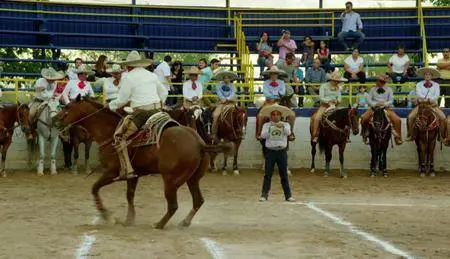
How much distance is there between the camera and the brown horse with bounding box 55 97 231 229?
13.5 m

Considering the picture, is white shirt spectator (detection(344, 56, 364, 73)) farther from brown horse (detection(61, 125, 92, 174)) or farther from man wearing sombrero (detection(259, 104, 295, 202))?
man wearing sombrero (detection(259, 104, 295, 202))

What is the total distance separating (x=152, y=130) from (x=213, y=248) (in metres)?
2.71

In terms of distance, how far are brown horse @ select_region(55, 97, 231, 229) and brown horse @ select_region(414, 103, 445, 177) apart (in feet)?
39.8

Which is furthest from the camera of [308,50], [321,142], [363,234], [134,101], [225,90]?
[308,50]

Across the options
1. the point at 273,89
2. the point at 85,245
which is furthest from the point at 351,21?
the point at 85,245

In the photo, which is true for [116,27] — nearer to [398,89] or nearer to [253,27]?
[253,27]

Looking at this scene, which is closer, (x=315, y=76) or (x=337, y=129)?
(x=337, y=129)

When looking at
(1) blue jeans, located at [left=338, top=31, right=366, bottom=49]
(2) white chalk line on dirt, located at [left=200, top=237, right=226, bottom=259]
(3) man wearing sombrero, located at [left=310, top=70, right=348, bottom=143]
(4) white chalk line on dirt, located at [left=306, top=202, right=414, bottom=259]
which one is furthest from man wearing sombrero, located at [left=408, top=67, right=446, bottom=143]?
(2) white chalk line on dirt, located at [left=200, top=237, right=226, bottom=259]

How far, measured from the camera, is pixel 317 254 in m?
11.2

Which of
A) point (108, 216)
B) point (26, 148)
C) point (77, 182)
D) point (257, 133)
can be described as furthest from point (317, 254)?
point (26, 148)

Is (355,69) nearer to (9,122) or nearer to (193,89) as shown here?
(193,89)

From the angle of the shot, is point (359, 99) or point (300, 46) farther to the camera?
point (300, 46)

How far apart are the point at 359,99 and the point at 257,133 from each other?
438cm

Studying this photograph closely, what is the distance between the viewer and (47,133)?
24.1 metres
